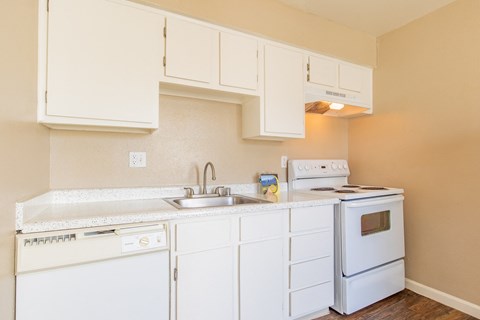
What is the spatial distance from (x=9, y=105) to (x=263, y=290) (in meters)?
1.65

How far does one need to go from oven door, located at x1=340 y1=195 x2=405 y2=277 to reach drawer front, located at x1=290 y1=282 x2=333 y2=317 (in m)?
0.21

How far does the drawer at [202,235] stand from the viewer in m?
1.36

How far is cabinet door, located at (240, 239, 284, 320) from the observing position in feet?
5.02

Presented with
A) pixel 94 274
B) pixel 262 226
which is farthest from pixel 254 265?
pixel 94 274

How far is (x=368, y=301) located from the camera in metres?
1.97

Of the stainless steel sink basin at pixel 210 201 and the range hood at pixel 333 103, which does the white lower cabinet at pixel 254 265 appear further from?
the range hood at pixel 333 103

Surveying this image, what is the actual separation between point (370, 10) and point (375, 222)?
74.6 inches

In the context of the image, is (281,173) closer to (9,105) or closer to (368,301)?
(368,301)

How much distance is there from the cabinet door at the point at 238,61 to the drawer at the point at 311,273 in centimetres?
140

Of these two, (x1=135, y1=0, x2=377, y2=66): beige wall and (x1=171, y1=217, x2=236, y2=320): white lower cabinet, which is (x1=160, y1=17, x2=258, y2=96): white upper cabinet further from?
(x1=171, y1=217, x2=236, y2=320): white lower cabinet

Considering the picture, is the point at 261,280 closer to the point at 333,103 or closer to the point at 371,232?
the point at 371,232

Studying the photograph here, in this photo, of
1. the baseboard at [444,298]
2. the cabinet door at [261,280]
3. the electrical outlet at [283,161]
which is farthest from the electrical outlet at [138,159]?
the baseboard at [444,298]

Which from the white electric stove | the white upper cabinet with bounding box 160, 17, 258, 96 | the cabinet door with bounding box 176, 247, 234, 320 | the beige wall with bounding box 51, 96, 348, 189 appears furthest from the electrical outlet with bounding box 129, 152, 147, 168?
the white electric stove

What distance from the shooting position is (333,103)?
2414mm
